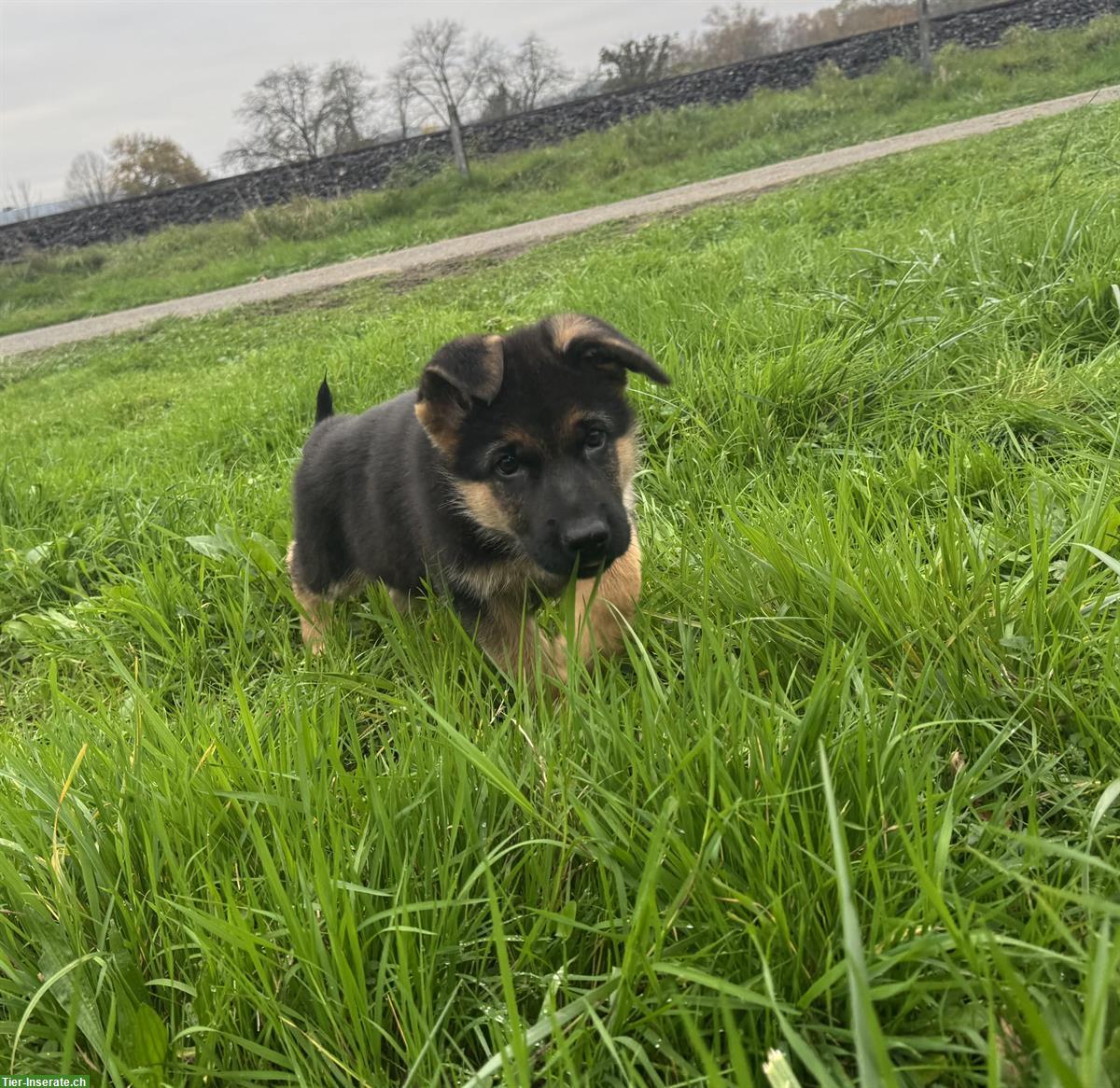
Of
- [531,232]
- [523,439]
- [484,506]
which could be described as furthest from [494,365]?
[531,232]

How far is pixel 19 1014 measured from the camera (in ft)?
4.38

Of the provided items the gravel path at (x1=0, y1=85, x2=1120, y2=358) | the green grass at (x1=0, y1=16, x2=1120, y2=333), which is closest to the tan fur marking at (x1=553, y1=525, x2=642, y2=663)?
the gravel path at (x1=0, y1=85, x2=1120, y2=358)

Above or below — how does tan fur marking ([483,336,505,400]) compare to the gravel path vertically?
below

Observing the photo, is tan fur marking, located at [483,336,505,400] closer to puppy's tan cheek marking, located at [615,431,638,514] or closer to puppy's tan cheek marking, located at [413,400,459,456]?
puppy's tan cheek marking, located at [413,400,459,456]

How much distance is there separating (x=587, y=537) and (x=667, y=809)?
1.11m

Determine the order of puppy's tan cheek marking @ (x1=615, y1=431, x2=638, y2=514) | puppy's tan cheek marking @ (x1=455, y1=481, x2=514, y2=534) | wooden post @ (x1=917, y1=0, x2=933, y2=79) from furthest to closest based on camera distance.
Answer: wooden post @ (x1=917, y1=0, x2=933, y2=79), puppy's tan cheek marking @ (x1=615, y1=431, x2=638, y2=514), puppy's tan cheek marking @ (x1=455, y1=481, x2=514, y2=534)

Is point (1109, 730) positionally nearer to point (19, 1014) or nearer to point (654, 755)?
point (654, 755)

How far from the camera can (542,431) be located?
262cm

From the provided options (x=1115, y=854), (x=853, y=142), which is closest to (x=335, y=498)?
(x=1115, y=854)

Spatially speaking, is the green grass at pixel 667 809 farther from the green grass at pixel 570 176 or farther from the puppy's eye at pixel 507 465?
the green grass at pixel 570 176

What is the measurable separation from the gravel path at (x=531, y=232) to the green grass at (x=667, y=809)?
11.3 meters

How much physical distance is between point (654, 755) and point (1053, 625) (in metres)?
0.90

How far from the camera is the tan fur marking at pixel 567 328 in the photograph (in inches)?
108

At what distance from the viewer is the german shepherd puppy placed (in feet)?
8.05
